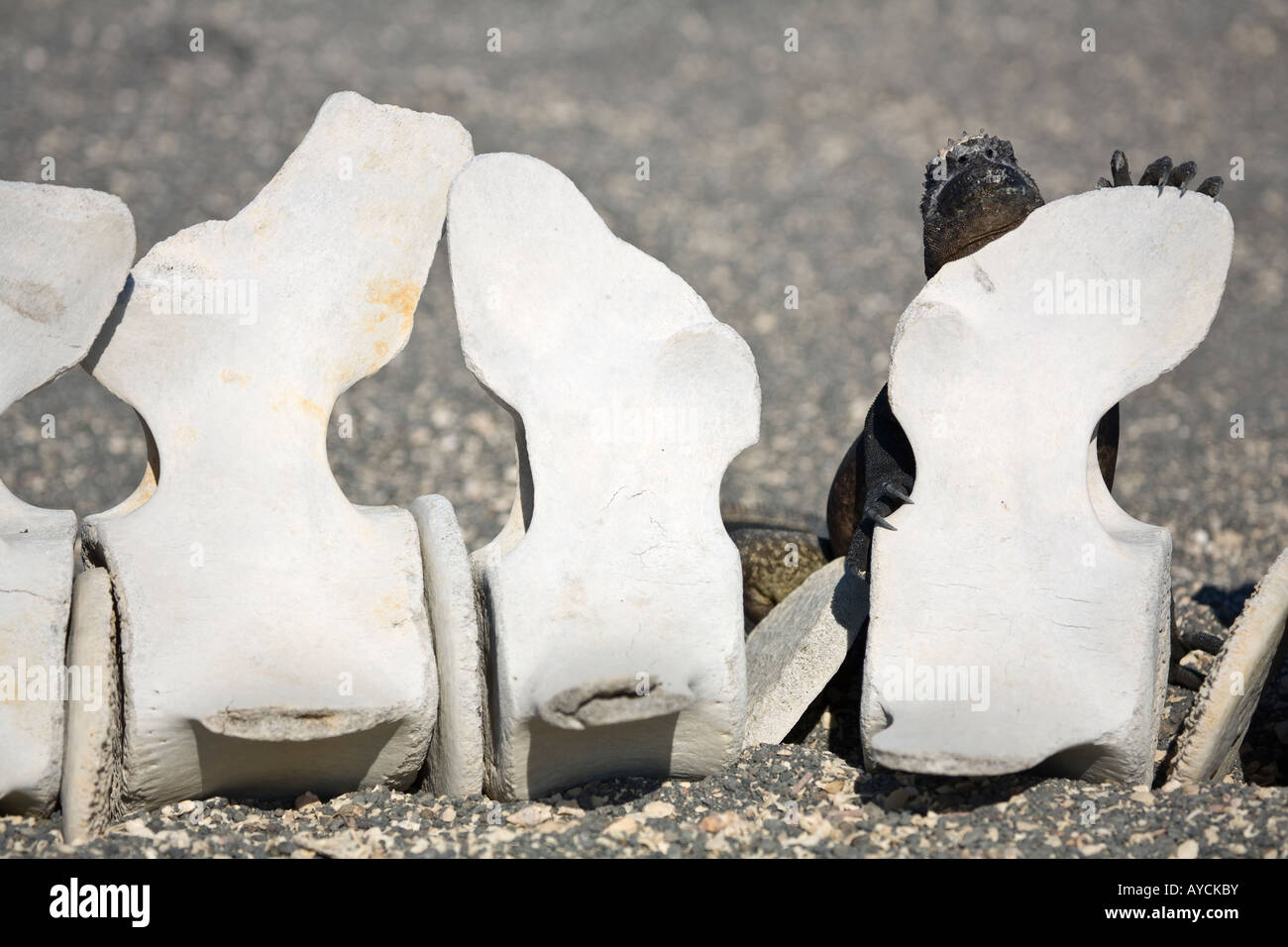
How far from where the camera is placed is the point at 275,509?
339 centimetres

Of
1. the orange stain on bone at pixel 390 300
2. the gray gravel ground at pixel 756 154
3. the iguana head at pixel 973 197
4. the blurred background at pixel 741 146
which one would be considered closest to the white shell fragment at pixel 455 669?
the gray gravel ground at pixel 756 154

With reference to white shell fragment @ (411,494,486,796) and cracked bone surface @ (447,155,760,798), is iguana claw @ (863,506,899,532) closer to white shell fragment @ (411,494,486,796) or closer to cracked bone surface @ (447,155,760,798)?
cracked bone surface @ (447,155,760,798)

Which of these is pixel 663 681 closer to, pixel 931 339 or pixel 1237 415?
pixel 931 339

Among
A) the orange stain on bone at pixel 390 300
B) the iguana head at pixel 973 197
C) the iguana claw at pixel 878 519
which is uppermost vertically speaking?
the iguana head at pixel 973 197

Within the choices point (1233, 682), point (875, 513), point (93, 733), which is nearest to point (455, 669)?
point (93, 733)

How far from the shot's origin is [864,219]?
9578 millimetres

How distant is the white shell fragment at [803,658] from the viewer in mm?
3723

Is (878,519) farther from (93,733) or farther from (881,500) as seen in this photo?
(93,733)

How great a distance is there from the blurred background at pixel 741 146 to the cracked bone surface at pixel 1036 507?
322 cm

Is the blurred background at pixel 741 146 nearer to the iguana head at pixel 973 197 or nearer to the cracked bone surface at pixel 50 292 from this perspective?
the iguana head at pixel 973 197

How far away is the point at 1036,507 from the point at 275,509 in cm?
185

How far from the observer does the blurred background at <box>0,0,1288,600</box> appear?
7477mm

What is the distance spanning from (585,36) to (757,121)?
1.81 metres

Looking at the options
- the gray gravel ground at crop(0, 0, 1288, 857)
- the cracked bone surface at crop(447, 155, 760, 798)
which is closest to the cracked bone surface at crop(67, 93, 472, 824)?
the cracked bone surface at crop(447, 155, 760, 798)
